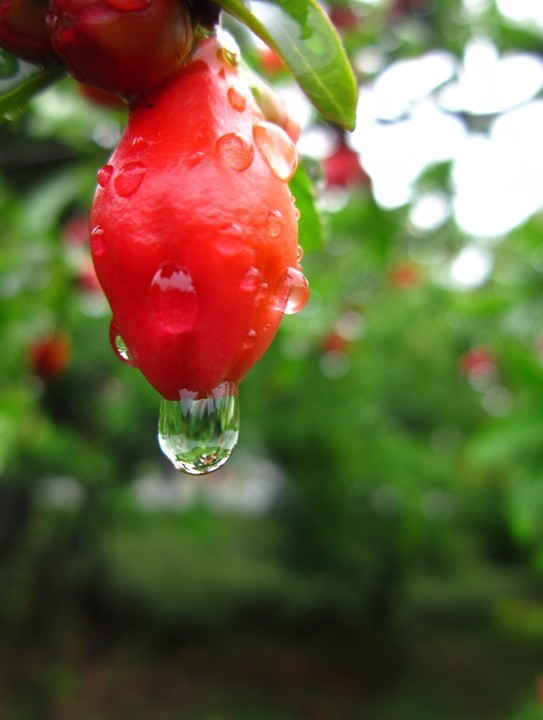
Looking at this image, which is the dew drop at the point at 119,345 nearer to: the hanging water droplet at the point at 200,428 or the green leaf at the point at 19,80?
the hanging water droplet at the point at 200,428

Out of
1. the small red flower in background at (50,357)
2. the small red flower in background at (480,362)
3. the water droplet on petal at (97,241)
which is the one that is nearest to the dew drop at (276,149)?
the water droplet on petal at (97,241)

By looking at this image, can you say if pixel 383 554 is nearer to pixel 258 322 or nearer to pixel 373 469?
pixel 373 469

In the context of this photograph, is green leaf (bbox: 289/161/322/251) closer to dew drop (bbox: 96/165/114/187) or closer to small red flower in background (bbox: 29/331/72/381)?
dew drop (bbox: 96/165/114/187)

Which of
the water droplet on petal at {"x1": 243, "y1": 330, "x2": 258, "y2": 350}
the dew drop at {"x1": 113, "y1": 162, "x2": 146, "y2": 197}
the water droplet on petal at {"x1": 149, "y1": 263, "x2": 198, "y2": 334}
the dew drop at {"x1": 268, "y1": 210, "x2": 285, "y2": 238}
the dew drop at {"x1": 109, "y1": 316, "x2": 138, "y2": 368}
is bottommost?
the dew drop at {"x1": 109, "y1": 316, "x2": 138, "y2": 368}

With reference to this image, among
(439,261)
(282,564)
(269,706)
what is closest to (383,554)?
(269,706)

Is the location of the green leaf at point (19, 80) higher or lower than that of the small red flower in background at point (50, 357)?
higher

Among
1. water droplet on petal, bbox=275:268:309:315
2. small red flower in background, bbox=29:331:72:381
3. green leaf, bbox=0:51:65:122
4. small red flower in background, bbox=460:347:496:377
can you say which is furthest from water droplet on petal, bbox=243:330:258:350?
small red flower in background, bbox=460:347:496:377
